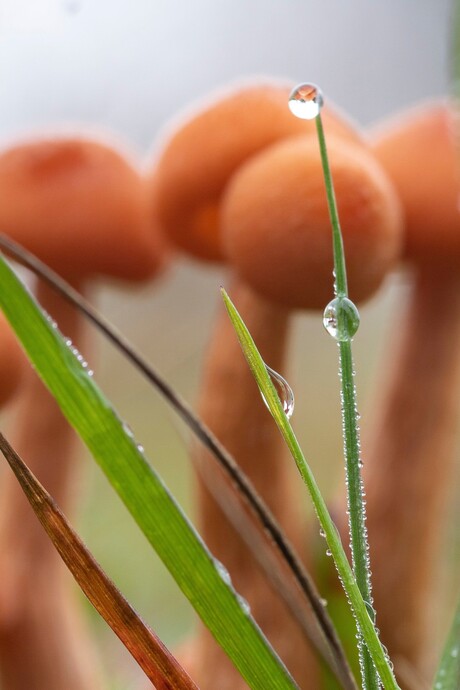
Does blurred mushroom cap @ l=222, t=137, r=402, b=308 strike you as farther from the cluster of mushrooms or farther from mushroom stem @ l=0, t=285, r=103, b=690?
mushroom stem @ l=0, t=285, r=103, b=690

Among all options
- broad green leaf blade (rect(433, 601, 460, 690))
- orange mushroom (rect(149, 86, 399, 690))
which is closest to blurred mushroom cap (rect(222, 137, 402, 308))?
orange mushroom (rect(149, 86, 399, 690))

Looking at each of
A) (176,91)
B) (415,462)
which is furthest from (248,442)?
(176,91)

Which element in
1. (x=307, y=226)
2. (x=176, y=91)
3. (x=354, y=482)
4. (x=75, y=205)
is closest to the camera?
(x=354, y=482)

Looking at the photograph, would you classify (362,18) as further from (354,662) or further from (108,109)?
(354,662)

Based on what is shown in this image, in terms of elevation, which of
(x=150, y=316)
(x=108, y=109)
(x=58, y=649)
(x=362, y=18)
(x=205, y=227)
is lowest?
(x=58, y=649)

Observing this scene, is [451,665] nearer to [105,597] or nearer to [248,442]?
[105,597]

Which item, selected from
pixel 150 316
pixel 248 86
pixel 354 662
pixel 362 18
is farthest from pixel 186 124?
pixel 362 18
